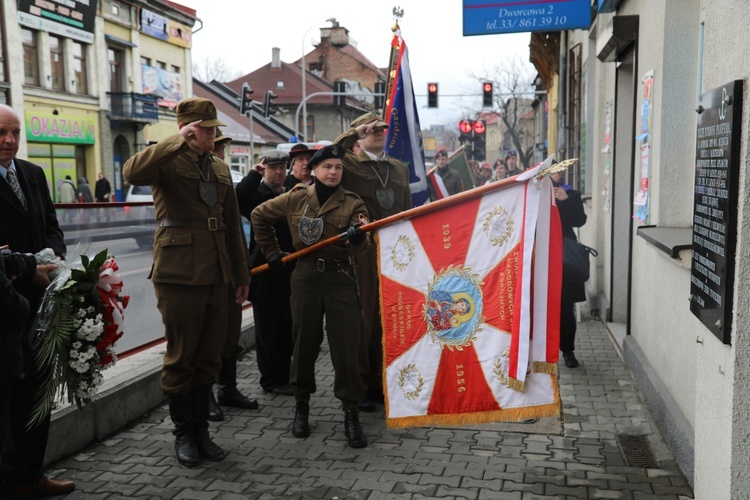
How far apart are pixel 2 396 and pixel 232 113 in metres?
55.0

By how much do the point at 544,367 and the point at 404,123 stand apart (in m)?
3.50

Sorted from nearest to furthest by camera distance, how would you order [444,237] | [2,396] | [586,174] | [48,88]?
[2,396] → [444,237] → [586,174] → [48,88]

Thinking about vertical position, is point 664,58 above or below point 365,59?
below

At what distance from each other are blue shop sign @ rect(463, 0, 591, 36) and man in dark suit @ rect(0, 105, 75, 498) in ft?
21.7

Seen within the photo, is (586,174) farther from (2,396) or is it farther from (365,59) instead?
(365,59)

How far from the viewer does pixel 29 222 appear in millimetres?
4191

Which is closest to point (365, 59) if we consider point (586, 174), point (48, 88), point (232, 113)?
point (232, 113)

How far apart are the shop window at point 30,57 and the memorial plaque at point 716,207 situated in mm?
31462

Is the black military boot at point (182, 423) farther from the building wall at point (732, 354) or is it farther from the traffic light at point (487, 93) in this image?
the traffic light at point (487, 93)

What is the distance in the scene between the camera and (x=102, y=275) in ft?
14.1

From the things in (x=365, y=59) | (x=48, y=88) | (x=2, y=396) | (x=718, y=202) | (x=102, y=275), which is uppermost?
(x=365, y=59)

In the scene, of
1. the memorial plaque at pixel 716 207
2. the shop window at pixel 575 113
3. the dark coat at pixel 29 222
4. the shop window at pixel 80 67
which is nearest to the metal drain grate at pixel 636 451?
the memorial plaque at pixel 716 207

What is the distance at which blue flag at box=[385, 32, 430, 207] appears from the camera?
7.26 metres

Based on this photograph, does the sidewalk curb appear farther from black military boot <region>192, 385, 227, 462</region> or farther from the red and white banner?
the red and white banner
